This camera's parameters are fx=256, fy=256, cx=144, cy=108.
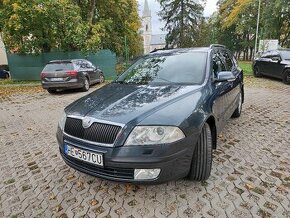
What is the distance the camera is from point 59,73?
34.8ft

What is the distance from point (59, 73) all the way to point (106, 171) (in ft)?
28.8

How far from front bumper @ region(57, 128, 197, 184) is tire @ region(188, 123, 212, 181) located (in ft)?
0.74

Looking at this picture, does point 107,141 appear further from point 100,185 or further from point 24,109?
point 24,109

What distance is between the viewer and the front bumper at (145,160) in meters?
2.50

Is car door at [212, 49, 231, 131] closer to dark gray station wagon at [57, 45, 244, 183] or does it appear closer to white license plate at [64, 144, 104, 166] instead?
dark gray station wagon at [57, 45, 244, 183]

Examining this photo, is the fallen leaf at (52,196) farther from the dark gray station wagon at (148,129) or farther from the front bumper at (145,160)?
the front bumper at (145,160)

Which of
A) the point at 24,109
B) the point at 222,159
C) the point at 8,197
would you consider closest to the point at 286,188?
the point at 222,159

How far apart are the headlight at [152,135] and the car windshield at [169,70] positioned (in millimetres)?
1237

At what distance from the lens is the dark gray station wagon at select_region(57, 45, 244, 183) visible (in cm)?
254

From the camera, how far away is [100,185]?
3303 mm

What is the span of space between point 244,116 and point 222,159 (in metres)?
2.80

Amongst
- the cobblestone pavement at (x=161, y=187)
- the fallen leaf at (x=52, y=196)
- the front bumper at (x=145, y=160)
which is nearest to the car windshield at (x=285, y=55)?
the cobblestone pavement at (x=161, y=187)

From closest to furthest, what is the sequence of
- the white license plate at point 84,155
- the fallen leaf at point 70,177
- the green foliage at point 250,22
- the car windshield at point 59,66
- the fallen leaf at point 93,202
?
1. the white license plate at point 84,155
2. the fallen leaf at point 93,202
3. the fallen leaf at point 70,177
4. the car windshield at point 59,66
5. the green foliage at point 250,22

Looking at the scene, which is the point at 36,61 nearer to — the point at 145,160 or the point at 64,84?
the point at 64,84
